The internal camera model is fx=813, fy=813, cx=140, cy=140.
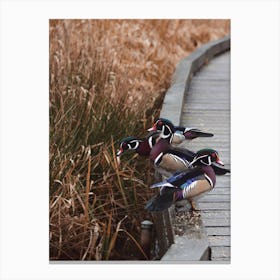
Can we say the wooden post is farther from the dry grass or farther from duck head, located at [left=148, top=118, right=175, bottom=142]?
duck head, located at [left=148, top=118, right=175, bottom=142]

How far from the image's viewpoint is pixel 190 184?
10.2ft

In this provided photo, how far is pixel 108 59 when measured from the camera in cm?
422

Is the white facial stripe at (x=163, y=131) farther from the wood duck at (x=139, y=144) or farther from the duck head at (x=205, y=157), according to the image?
the duck head at (x=205, y=157)

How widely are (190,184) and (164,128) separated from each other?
0.36 metres

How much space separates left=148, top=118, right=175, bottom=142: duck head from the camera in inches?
132

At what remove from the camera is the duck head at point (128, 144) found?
3463 mm

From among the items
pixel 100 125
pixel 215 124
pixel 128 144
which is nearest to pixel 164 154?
pixel 128 144

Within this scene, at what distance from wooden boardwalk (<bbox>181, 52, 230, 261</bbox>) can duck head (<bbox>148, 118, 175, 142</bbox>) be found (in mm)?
226

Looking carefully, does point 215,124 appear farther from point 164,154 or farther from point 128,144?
point 164,154

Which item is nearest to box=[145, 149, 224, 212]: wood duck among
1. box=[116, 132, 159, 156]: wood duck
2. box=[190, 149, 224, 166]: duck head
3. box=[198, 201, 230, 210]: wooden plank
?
box=[190, 149, 224, 166]: duck head
